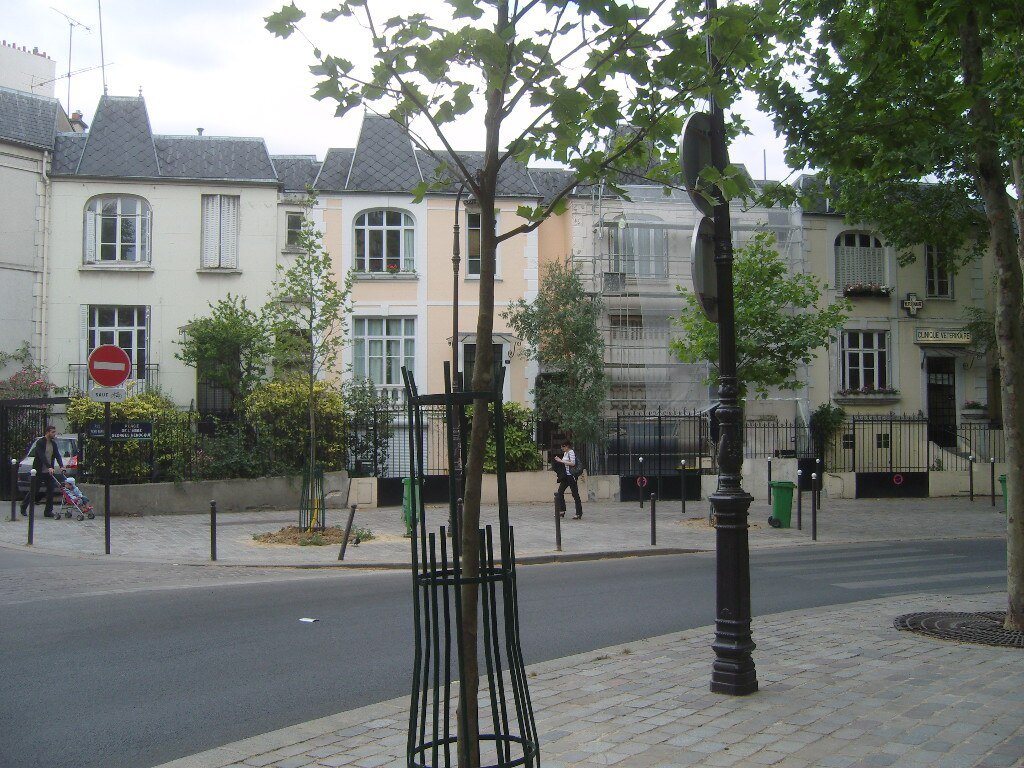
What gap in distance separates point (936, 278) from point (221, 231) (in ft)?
72.1

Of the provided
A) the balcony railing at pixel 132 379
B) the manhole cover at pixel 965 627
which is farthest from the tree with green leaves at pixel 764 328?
the balcony railing at pixel 132 379

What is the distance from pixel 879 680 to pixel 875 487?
21.2 metres

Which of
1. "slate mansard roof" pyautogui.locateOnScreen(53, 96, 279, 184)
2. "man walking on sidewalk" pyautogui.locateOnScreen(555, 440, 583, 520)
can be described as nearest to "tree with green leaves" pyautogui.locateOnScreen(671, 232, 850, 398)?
"man walking on sidewalk" pyautogui.locateOnScreen(555, 440, 583, 520)

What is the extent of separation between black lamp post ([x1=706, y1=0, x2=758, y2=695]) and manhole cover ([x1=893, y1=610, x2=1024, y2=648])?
2639 mm

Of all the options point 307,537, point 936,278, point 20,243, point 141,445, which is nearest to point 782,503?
point 307,537

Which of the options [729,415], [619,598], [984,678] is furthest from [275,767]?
[619,598]

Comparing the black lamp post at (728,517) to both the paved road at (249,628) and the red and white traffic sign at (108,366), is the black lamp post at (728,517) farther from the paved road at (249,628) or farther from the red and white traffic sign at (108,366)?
the red and white traffic sign at (108,366)

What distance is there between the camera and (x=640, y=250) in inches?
1142

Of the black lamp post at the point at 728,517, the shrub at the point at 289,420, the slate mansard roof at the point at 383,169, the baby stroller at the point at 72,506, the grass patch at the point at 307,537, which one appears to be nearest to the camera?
the black lamp post at the point at 728,517

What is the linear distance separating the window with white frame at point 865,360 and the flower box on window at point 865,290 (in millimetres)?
1197

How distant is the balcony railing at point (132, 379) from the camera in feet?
85.8

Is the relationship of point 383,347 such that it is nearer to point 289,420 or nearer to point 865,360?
point 289,420

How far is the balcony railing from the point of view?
26141 mm

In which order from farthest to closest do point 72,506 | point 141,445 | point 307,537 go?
point 141,445 → point 72,506 → point 307,537
